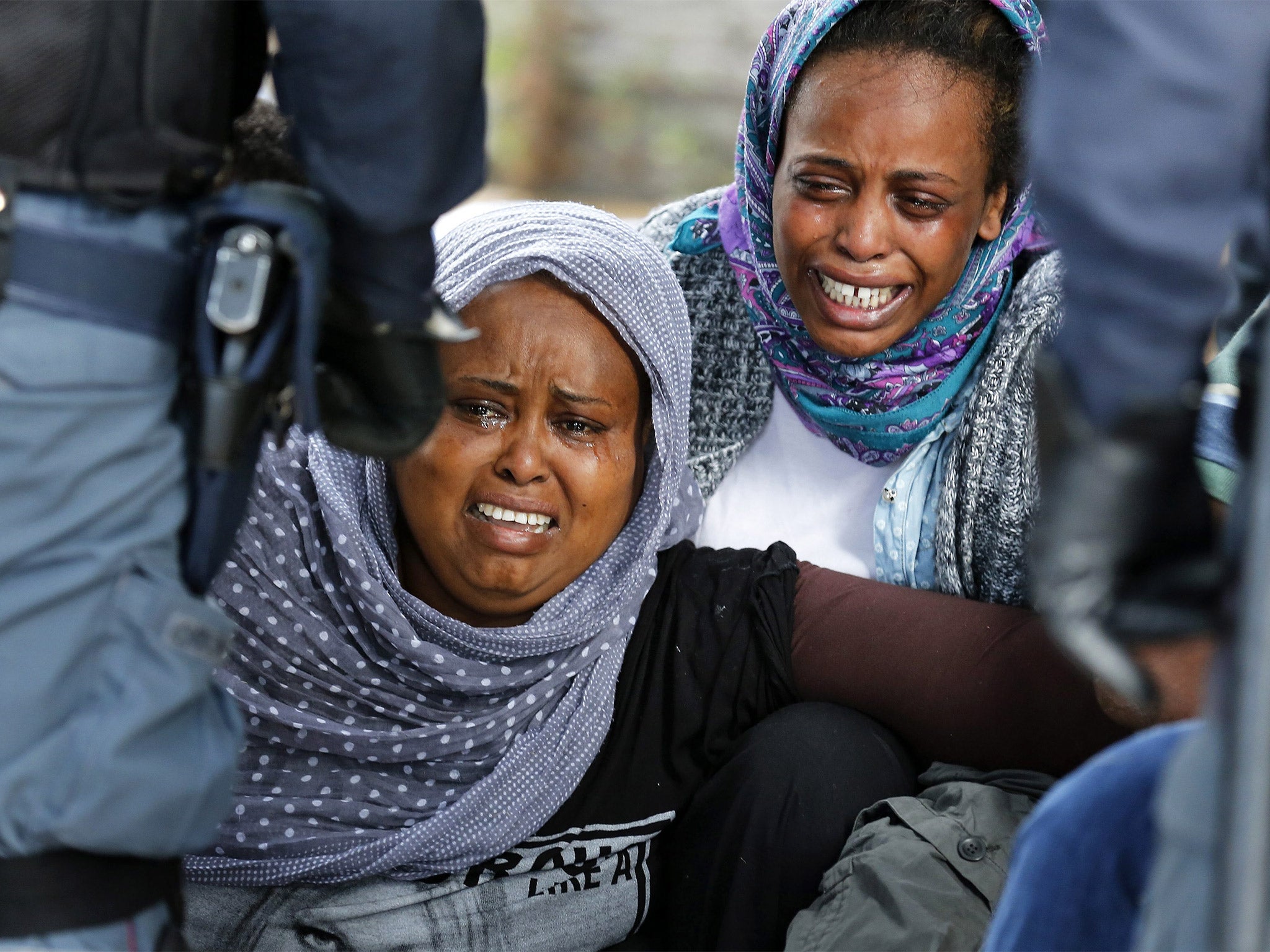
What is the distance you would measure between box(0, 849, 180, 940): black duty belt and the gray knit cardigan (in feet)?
4.68

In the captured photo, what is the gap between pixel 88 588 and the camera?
4.28 ft

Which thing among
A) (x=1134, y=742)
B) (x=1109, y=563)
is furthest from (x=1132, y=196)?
(x=1134, y=742)

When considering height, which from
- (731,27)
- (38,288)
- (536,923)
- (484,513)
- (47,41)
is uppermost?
(731,27)

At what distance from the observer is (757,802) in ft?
6.84

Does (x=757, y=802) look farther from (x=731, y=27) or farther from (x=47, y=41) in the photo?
(x=731, y=27)

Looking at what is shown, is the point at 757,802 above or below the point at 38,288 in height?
below

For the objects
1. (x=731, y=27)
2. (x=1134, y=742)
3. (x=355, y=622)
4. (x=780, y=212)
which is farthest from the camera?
(x=731, y=27)

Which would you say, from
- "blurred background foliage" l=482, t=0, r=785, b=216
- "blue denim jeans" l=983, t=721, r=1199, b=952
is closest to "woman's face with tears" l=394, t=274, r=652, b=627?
"blue denim jeans" l=983, t=721, r=1199, b=952

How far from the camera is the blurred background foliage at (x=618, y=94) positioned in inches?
302

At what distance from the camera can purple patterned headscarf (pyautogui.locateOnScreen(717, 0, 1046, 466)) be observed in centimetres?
252

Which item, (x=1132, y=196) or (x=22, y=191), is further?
(x=22, y=191)

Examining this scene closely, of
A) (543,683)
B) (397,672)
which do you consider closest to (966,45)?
(543,683)

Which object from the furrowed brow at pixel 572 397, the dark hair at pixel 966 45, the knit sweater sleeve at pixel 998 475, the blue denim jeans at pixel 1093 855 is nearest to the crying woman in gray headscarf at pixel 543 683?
the furrowed brow at pixel 572 397

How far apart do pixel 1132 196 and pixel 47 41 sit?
910 millimetres
